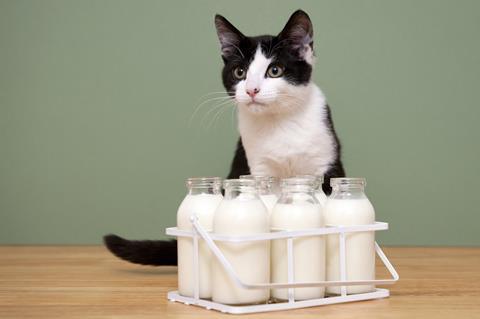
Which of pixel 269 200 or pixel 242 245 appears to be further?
pixel 269 200

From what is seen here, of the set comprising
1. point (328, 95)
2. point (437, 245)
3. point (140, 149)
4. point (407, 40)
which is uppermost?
point (407, 40)

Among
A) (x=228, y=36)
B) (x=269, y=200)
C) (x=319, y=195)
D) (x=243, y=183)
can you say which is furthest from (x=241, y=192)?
(x=228, y=36)

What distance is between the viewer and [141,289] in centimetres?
140

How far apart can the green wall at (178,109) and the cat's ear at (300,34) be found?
1.91 ft

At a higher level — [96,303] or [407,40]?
[407,40]

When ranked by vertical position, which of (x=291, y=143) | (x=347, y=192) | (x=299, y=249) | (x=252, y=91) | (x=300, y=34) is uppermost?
(x=300, y=34)

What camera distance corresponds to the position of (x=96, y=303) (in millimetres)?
1252

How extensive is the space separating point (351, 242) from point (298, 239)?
0.13 meters

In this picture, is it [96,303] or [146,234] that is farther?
[146,234]

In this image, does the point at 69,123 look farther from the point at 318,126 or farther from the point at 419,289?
the point at 419,289

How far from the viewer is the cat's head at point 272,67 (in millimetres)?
1558

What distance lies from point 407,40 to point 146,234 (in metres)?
1.13

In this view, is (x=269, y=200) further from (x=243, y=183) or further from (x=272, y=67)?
(x=272, y=67)

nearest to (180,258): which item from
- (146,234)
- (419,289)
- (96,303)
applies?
(96,303)
